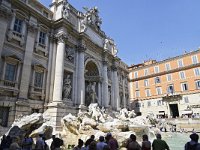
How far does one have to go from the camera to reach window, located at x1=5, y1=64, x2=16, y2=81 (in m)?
11.8

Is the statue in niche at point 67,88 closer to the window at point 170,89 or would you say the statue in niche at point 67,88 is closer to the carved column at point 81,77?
the carved column at point 81,77

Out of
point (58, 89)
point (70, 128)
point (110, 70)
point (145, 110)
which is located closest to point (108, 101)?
point (110, 70)

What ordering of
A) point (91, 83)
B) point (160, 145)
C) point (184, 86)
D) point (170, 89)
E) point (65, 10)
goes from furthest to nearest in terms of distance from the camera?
point (170, 89) → point (184, 86) → point (91, 83) → point (65, 10) → point (160, 145)

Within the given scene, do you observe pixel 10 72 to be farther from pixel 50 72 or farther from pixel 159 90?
pixel 159 90

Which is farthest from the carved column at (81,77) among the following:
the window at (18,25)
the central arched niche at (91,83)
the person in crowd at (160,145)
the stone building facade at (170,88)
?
the stone building facade at (170,88)

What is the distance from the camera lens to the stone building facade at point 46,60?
11.8m

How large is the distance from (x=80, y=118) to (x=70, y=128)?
3.57 ft

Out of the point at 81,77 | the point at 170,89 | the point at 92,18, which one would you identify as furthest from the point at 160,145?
the point at 170,89

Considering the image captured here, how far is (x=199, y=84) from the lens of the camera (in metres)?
29.3

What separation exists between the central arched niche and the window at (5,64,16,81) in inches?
342

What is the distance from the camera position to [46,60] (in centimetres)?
1499

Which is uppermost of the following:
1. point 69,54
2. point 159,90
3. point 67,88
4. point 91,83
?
point 69,54

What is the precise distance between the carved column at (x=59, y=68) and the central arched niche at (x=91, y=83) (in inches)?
194

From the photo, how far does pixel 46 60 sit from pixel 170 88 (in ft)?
83.6
